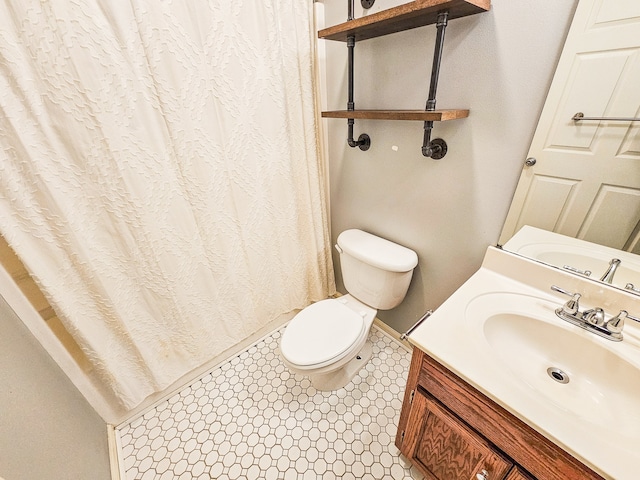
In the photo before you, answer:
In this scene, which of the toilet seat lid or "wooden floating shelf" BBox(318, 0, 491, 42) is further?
the toilet seat lid

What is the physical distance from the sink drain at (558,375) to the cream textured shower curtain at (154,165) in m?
1.16

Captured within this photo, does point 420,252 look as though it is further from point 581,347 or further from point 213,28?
point 213,28

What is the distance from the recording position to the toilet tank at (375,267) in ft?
4.06

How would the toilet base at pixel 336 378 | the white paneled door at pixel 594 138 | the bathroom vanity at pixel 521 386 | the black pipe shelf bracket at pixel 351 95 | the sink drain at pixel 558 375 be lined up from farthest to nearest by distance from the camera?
the toilet base at pixel 336 378, the black pipe shelf bracket at pixel 351 95, the sink drain at pixel 558 375, the white paneled door at pixel 594 138, the bathroom vanity at pixel 521 386

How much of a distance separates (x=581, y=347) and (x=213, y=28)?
5.10ft

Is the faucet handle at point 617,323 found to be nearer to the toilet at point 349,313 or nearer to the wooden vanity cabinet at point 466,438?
the wooden vanity cabinet at point 466,438

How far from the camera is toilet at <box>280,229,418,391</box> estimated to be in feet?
3.70

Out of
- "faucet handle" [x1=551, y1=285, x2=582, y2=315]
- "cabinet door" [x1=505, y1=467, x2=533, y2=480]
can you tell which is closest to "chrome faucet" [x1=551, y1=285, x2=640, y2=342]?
"faucet handle" [x1=551, y1=285, x2=582, y2=315]

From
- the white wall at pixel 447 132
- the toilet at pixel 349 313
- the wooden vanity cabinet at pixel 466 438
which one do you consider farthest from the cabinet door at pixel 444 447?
the white wall at pixel 447 132

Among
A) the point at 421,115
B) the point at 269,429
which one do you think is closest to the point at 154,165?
the point at 421,115

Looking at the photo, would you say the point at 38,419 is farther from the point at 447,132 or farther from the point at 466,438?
the point at 447,132

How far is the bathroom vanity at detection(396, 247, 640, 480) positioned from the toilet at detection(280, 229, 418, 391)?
13.3 inches

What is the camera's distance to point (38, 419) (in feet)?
2.60

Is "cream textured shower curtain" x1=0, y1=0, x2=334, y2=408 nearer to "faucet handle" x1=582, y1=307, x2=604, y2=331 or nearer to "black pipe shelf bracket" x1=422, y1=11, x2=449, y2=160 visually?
"black pipe shelf bracket" x1=422, y1=11, x2=449, y2=160
